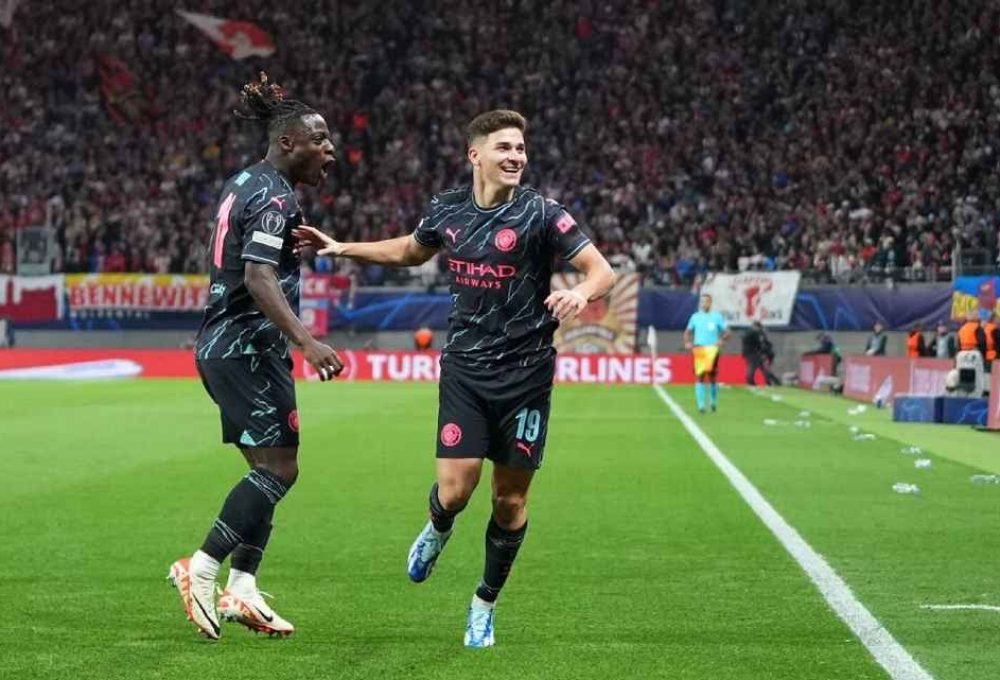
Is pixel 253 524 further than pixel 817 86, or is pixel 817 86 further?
pixel 817 86

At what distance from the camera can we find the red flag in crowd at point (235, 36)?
53.6m

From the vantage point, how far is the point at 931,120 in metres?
44.0

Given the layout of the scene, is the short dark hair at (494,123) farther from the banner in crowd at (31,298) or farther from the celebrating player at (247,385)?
the banner in crowd at (31,298)

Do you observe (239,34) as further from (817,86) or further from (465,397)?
(465,397)

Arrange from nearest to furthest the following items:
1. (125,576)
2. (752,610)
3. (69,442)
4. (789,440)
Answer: (752,610), (125,576), (69,442), (789,440)

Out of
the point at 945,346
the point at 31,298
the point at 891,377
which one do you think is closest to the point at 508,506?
the point at 891,377

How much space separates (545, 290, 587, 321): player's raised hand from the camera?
6.75 m

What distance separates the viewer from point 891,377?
33219 millimetres

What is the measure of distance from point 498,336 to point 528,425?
0.41 meters

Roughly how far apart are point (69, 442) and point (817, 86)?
31.6 meters

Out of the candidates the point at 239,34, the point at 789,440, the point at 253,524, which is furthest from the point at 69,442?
the point at 239,34

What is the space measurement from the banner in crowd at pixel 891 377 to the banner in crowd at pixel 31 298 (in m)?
21.5

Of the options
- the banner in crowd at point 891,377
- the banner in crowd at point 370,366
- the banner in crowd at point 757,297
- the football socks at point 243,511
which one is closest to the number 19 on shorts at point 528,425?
the football socks at point 243,511

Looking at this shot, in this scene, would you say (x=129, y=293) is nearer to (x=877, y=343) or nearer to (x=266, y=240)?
(x=877, y=343)
